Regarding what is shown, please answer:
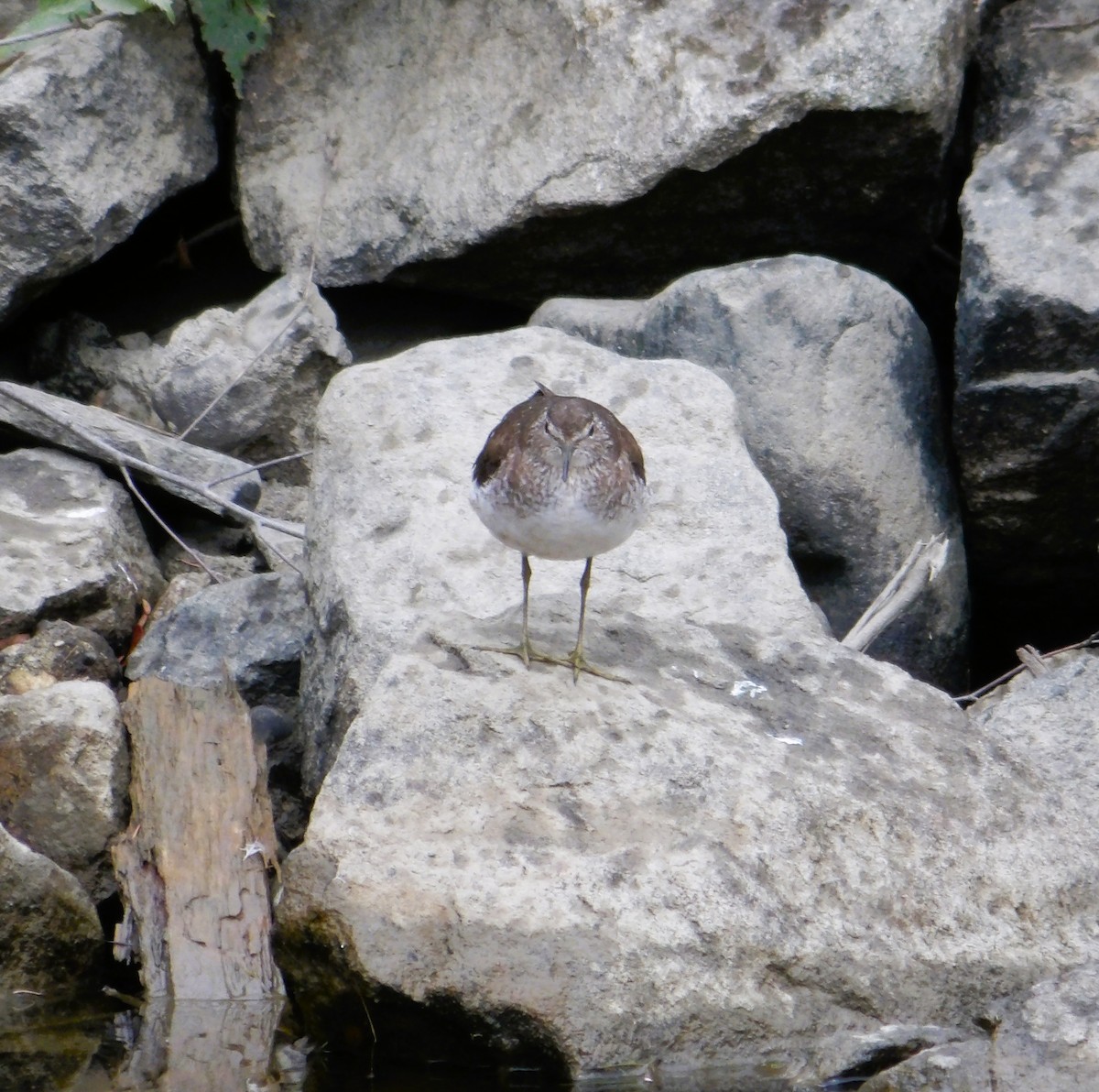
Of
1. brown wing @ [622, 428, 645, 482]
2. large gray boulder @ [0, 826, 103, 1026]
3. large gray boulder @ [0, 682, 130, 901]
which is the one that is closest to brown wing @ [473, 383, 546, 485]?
brown wing @ [622, 428, 645, 482]

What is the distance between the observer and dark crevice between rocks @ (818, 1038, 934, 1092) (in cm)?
472

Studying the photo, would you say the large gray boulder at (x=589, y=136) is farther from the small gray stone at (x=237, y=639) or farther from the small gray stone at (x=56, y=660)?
the small gray stone at (x=56, y=660)

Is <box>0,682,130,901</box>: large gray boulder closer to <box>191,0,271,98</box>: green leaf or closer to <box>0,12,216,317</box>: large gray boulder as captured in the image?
<box>0,12,216,317</box>: large gray boulder

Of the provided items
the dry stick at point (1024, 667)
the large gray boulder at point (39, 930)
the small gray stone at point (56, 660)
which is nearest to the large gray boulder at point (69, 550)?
the small gray stone at point (56, 660)

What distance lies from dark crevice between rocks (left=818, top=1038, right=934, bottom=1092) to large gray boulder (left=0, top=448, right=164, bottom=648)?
4078mm

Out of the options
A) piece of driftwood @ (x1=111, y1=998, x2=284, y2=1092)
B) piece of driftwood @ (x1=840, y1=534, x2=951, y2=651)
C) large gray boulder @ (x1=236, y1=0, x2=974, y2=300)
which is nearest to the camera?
piece of driftwood @ (x1=111, y1=998, x2=284, y2=1092)

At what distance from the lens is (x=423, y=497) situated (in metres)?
6.65

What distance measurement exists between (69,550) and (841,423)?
11.7 feet

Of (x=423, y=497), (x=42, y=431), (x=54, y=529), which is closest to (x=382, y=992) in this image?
(x=423, y=497)

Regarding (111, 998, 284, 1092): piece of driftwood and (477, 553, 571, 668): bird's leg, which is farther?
(477, 553, 571, 668): bird's leg

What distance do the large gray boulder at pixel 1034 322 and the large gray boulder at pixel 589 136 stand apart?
405mm

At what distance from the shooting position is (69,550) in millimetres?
7512

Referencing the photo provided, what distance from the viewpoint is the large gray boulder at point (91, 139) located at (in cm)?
826

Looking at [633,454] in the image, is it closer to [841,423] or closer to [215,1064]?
[841,423]
